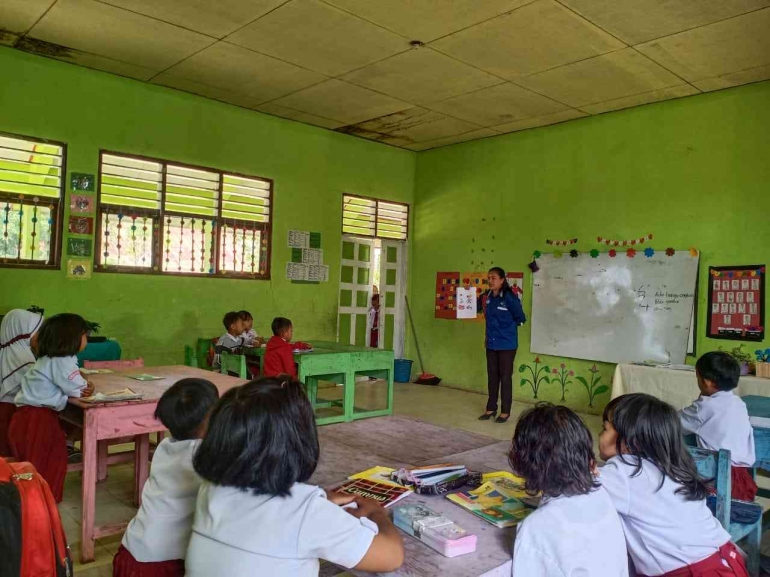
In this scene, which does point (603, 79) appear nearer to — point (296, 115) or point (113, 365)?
point (296, 115)

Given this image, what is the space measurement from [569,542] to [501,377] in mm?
4764

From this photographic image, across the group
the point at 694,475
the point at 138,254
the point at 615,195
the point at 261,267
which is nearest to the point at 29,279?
the point at 138,254

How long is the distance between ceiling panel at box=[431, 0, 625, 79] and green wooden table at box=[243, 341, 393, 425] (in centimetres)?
262

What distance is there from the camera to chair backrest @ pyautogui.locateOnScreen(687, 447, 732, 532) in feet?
6.40

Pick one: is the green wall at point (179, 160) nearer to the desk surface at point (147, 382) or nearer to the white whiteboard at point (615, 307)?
the desk surface at point (147, 382)

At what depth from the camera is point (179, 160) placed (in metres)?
6.02

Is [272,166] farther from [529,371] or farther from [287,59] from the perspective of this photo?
[529,371]

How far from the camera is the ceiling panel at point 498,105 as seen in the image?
5.87m

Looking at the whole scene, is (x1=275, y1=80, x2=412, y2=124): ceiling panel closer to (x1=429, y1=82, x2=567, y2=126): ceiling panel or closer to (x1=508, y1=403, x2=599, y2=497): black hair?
(x1=429, y1=82, x2=567, y2=126): ceiling panel

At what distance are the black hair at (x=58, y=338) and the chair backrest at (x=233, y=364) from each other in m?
1.58

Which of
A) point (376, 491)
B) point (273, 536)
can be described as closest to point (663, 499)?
point (376, 491)

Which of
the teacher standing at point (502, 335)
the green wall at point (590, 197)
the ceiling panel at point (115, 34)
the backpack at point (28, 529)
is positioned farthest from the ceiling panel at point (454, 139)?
the backpack at point (28, 529)

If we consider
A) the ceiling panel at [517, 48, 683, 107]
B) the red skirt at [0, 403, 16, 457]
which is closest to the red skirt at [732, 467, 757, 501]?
the ceiling panel at [517, 48, 683, 107]

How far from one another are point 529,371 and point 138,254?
4.42m
